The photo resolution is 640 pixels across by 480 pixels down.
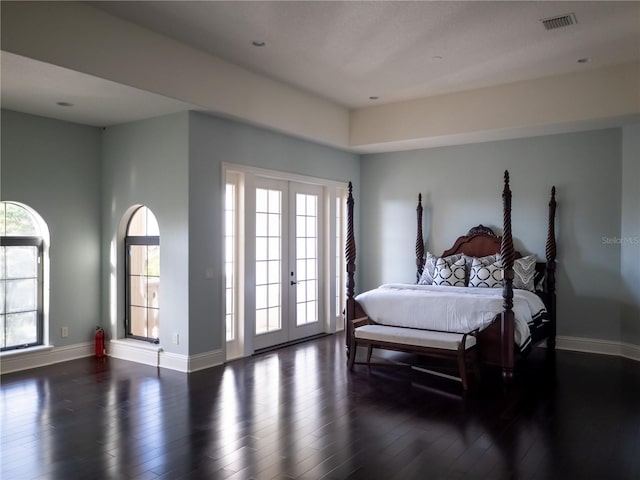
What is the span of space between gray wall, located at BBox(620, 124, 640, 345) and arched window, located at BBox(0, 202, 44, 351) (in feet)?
22.1

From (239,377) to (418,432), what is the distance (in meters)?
2.09

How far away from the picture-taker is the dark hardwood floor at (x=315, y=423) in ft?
9.92

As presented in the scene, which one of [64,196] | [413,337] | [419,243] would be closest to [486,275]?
[419,243]

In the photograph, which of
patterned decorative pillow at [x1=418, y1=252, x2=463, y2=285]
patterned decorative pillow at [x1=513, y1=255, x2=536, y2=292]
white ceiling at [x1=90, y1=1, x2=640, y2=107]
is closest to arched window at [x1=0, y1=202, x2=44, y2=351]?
white ceiling at [x1=90, y1=1, x2=640, y2=107]

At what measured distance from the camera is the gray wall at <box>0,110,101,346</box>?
5.26 metres

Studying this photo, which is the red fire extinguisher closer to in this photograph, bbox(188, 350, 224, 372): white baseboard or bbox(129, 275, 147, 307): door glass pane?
bbox(129, 275, 147, 307): door glass pane

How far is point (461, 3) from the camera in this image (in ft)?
12.9

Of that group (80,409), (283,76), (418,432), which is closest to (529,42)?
(283,76)

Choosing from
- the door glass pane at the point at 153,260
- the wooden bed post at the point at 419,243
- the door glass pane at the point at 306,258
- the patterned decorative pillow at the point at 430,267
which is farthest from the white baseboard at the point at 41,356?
the wooden bed post at the point at 419,243

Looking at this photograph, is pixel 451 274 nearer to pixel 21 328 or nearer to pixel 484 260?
pixel 484 260

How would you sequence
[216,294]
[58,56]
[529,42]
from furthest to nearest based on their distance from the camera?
[216,294], [529,42], [58,56]

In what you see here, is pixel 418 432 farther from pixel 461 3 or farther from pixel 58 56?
pixel 58 56

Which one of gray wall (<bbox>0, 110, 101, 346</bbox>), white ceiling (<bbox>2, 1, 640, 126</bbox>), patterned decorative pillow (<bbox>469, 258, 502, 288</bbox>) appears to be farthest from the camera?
patterned decorative pillow (<bbox>469, 258, 502, 288</bbox>)

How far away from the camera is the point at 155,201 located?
18.1 ft
